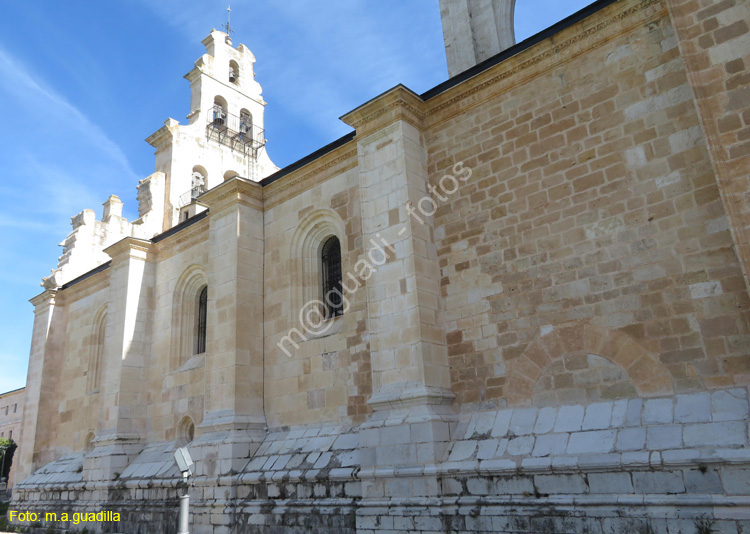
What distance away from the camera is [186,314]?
13.7 m

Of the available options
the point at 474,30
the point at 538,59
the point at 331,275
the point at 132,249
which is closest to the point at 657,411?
the point at 538,59

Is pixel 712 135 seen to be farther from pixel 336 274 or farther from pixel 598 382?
pixel 336 274

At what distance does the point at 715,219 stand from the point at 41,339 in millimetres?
18166

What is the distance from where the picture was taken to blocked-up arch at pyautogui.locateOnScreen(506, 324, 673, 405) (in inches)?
250

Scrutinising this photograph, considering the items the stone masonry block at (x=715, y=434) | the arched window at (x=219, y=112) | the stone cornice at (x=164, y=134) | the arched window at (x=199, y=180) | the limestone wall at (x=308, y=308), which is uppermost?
the arched window at (x=219, y=112)

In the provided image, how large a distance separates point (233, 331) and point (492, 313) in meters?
5.18

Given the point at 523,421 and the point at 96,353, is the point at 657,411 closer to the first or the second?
the point at 523,421

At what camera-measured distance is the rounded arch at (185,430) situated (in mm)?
12211

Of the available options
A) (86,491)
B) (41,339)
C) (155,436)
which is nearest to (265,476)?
(155,436)

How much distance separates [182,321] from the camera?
13594 millimetres

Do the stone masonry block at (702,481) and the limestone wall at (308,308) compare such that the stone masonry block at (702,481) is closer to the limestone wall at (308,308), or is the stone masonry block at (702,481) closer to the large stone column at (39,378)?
the limestone wall at (308,308)

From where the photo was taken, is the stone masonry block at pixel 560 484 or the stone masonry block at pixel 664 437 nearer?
the stone masonry block at pixel 664 437

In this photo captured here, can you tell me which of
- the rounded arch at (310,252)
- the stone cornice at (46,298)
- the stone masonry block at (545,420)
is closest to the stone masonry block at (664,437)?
the stone masonry block at (545,420)

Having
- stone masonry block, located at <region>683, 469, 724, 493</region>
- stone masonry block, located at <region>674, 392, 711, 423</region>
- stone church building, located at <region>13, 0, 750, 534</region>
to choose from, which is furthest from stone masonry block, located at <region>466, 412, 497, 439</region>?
stone masonry block, located at <region>683, 469, 724, 493</region>
